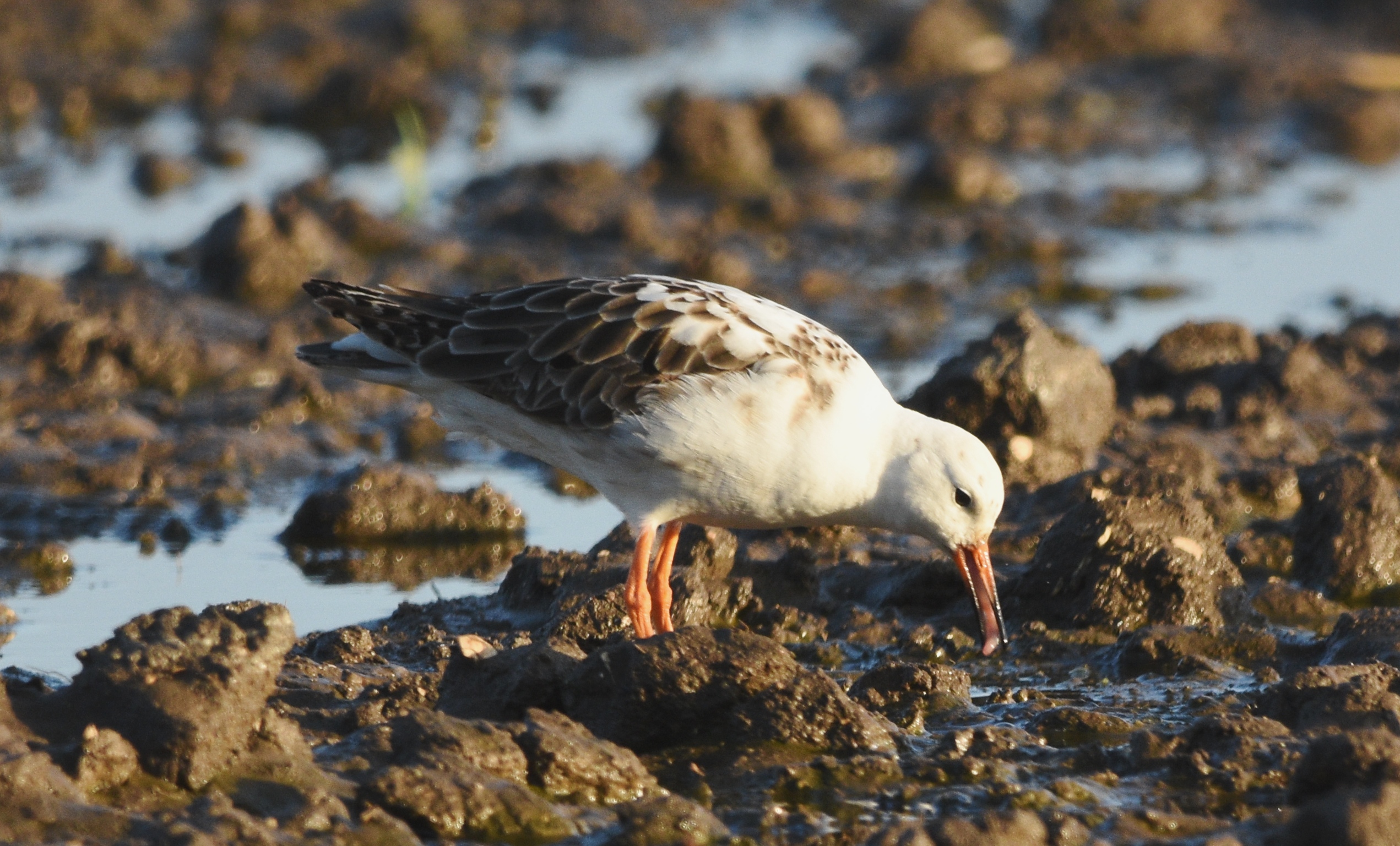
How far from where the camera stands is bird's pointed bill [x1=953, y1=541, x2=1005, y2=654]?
768 centimetres

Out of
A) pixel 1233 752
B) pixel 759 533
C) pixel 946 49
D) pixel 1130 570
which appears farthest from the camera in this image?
pixel 946 49

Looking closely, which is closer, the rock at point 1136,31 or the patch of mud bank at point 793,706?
the patch of mud bank at point 793,706

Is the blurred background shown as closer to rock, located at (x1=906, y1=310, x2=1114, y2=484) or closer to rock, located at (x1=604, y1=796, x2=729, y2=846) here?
rock, located at (x1=906, y1=310, x2=1114, y2=484)

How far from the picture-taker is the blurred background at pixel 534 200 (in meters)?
10.0

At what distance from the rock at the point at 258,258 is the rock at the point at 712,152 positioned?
11.7ft

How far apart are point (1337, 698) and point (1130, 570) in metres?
1.76

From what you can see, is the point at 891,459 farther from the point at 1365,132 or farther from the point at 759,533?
the point at 1365,132

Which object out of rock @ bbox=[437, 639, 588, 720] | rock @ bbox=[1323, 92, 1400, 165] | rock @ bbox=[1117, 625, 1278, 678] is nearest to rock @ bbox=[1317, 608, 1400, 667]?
rock @ bbox=[1117, 625, 1278, 678]

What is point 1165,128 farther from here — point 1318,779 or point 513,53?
point 1318,779

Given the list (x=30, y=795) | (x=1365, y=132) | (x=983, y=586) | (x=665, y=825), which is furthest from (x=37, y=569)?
(x=1365, y=132)

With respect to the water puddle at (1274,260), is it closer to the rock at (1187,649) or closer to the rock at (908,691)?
the rock at (1187,649)

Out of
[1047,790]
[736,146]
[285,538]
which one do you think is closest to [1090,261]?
[736,146]

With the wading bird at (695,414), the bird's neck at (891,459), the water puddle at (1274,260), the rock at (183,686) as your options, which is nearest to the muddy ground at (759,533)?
the rock at (183,686)

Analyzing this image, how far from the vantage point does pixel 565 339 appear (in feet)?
25.1
